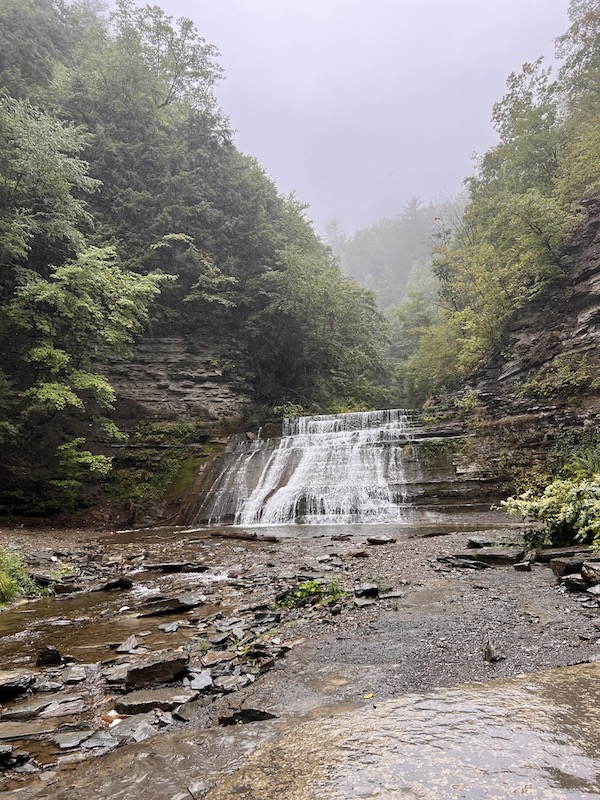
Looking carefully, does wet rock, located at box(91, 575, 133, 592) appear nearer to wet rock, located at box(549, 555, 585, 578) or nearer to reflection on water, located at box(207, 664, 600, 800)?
reflection on water, located at box(207, 664, 600, 800)

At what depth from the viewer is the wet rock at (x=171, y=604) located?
4488mm

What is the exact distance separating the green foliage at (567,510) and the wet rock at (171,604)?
4328 millimetres

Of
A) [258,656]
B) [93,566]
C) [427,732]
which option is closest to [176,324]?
[93,566]

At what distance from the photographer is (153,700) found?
2551 millimetres

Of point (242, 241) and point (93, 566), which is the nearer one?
point (93, 566)

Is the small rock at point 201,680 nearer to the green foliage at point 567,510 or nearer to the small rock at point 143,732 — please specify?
the small rock at point 143,732

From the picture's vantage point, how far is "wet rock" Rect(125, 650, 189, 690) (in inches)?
111

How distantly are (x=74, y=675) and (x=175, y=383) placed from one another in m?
17.3

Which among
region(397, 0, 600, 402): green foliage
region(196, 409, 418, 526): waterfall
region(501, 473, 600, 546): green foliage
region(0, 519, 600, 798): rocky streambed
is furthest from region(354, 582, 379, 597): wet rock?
region(397, 0, 600, 402): green foliage

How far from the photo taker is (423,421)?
15984 millimetres

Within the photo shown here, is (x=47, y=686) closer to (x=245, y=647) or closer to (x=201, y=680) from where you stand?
(x=201, y=680)

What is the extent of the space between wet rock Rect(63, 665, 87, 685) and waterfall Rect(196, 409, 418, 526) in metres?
9.42

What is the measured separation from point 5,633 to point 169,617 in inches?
60.1

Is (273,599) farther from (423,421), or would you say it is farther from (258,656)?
(423,421)
